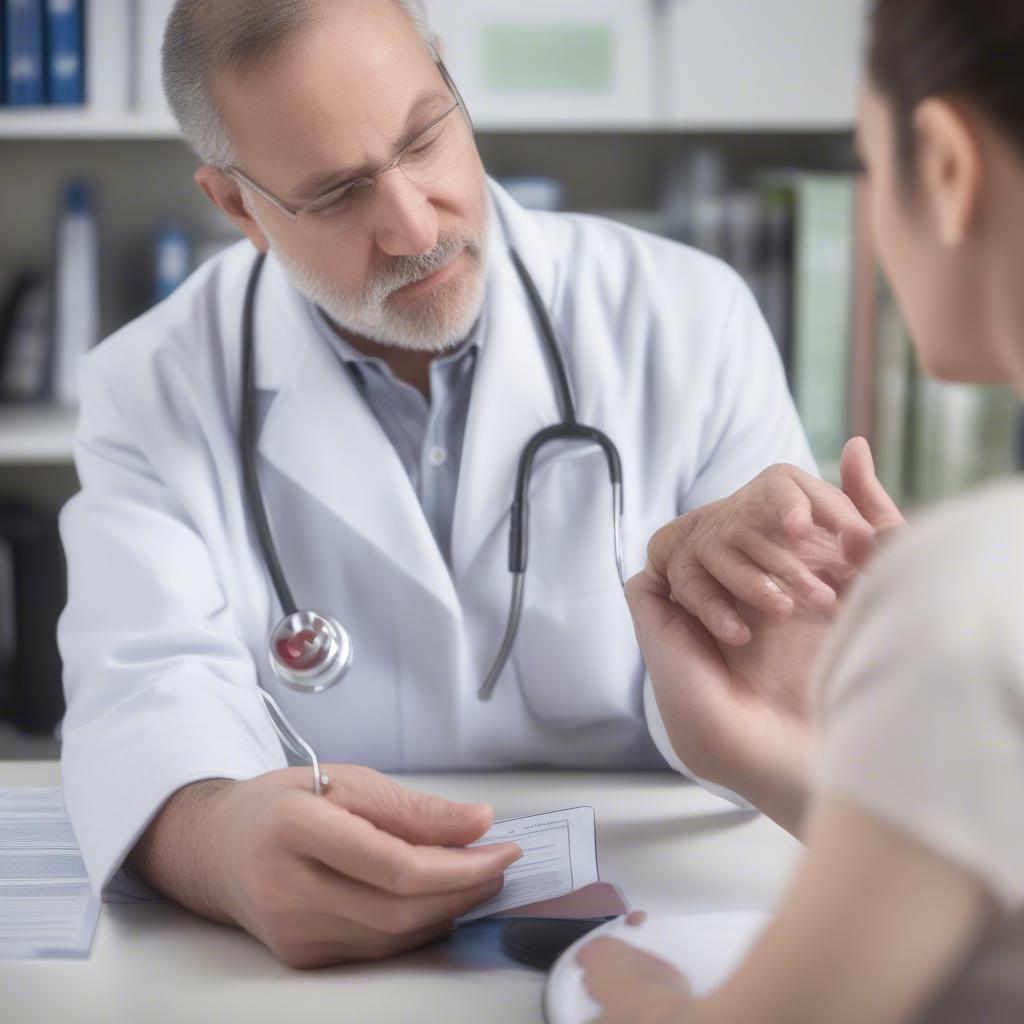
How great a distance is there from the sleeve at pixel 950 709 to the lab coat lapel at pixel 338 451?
0.75 meters

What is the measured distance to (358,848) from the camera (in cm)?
72

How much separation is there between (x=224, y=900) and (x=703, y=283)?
82 centimetres

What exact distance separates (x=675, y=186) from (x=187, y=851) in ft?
4.85

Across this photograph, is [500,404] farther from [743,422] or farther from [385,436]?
[743,422]

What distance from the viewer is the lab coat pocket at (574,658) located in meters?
1.16

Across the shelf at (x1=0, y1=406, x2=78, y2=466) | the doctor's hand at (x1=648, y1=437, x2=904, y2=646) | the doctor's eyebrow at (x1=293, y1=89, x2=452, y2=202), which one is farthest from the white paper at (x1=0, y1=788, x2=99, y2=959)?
the shelf at (x1=0, y1=406, x2=78, y2=466)

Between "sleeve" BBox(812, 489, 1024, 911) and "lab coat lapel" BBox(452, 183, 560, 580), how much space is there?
2.51ft

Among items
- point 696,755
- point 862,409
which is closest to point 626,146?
point 862,409

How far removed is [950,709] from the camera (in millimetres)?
392

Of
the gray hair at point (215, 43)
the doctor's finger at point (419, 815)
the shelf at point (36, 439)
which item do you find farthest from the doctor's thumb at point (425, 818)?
the shelf at point (36, 439)

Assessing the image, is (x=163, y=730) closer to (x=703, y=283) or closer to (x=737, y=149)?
(x=703, y=283)

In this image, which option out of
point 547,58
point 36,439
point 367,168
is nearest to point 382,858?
point 367,168

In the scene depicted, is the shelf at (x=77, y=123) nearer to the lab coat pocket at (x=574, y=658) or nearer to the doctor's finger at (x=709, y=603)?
the lab coat pocket at (x=574, y=658)

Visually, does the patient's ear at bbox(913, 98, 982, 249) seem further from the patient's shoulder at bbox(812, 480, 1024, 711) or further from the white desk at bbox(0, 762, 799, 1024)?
the white desk at bbox(0, 762, 799, 1024)
